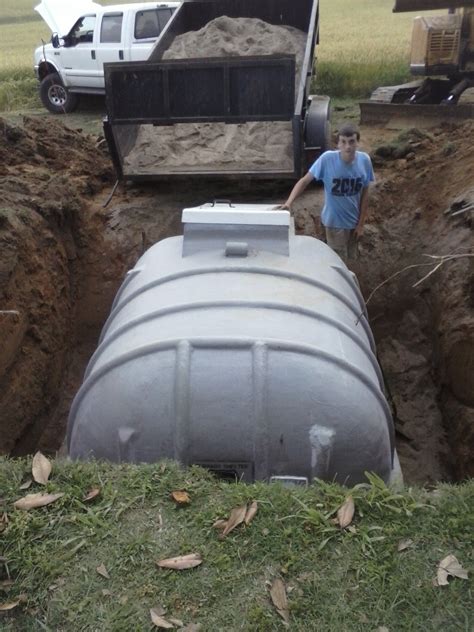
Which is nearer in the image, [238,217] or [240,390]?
[240,390]

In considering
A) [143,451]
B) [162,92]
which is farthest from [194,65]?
[143,451]

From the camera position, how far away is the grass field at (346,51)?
667 inches

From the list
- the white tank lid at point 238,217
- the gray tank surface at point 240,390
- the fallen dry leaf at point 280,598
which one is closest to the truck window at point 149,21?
the white tank lid at point 238,217

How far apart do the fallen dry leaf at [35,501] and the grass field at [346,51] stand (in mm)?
15163

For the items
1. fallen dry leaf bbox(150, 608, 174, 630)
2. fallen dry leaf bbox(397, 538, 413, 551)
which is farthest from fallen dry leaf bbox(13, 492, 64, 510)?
fallen dry leaf bbox(397, 538, 413, 551)

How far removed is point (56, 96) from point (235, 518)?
53.5ft

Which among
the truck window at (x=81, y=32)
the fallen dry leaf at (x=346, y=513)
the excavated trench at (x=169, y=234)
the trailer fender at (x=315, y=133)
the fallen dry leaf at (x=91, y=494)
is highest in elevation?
the truck window at (x=81, y=32)

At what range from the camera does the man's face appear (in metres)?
6.32

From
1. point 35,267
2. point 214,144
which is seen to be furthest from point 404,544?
point 214,144

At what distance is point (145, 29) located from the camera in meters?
15.5

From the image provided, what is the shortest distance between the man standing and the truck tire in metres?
12.4

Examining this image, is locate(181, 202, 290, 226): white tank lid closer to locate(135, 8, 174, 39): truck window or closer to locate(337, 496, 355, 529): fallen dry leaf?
locate(337, 496, 355, 529): fallen dry leaf

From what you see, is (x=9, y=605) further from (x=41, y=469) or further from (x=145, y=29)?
(x=145, y=29)

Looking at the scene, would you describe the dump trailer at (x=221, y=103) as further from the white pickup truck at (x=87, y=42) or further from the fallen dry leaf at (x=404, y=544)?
the fallen dry leaf at (x=404, y=544)
